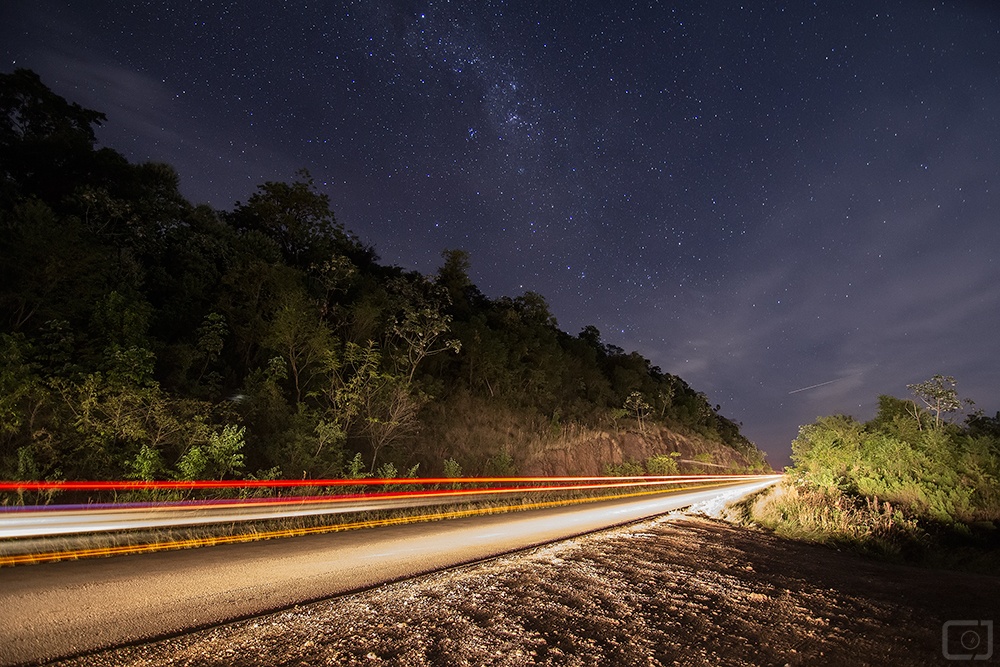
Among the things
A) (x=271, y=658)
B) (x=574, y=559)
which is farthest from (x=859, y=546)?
(x=271, y=658)

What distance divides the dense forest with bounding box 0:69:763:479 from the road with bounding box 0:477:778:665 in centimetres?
637

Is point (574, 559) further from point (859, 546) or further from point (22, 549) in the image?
point (22, 549)

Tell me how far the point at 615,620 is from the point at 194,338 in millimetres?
17500

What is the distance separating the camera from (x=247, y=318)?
18469 millimetres

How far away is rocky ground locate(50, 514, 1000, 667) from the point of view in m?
3.78

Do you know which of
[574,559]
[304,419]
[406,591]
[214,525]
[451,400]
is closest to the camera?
[406,591]

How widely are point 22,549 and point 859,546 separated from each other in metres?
15.4

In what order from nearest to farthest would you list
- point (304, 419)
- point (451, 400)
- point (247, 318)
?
point (304, 419) < point (247, 318) < point (451, 400)

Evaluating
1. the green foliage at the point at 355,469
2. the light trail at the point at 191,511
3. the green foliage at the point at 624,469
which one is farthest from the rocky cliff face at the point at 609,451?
the green foliage at the point at 355,469

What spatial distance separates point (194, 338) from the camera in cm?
1703

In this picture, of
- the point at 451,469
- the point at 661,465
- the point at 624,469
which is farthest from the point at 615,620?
the point at 661,465

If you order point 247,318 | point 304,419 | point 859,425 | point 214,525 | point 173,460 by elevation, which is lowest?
point 214,525

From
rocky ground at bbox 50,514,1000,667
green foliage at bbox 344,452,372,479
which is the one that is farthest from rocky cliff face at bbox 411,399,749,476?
rocky ground at bbox 50,514,1000,667

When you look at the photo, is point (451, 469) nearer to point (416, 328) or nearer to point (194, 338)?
point (416, 328)
